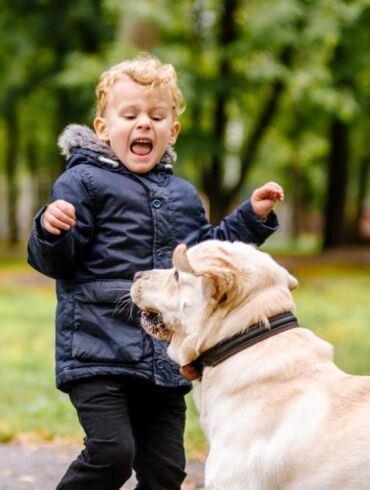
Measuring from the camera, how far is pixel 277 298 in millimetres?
3469

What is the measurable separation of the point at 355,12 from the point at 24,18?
31.2ft

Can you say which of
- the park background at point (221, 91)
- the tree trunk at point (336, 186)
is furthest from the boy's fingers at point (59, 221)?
the tree trunk at point (336, 186)

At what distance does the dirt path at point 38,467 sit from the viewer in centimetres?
543

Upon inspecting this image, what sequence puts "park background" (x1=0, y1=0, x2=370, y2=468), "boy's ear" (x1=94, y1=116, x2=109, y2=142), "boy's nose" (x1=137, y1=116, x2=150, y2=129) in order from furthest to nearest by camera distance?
"park background" (x1=0, y1=0, x2=370, y2=468) < "boy's ear" (x1=94, y1=116, x2=109, y2=142) < "boy's nose" (x1=137, y1=116, x2=150, y2=129)

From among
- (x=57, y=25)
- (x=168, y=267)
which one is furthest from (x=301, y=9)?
(x=168, y=267)

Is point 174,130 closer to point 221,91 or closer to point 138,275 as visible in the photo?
point 138,275

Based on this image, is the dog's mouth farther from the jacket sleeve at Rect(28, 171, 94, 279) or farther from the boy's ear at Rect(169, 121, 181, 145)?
the boy's ear at Rect(169, 121, 181, 145)

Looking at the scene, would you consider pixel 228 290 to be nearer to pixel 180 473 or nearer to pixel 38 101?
pixel 180 473

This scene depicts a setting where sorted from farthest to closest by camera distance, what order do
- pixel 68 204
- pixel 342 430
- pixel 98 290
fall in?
pixel 98 290, pixel 68 204, pixel 342 430

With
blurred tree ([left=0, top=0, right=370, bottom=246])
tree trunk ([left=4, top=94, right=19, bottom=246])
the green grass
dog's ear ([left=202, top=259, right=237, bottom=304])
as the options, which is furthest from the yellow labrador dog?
tree trunk ([left=4, top=94, right=19, bottom=246])

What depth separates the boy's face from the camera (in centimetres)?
413

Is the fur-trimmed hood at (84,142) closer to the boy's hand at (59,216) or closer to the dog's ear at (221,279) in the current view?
the boy's hand at (59,216)

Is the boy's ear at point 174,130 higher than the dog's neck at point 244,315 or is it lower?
higher

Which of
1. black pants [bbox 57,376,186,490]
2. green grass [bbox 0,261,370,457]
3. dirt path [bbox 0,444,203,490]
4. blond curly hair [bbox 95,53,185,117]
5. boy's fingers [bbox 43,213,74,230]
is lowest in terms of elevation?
green grass [bbox 0,261,370,457]
